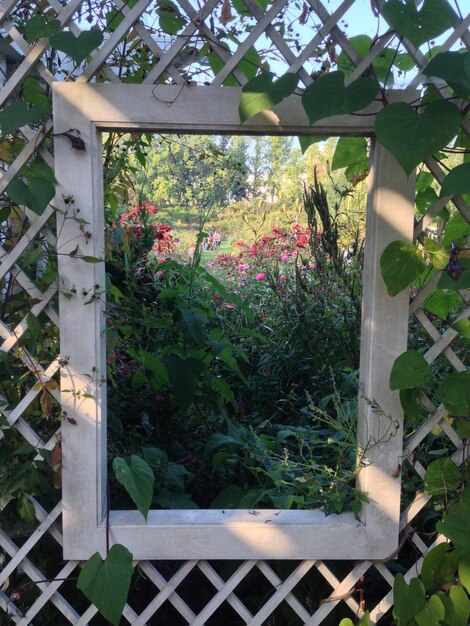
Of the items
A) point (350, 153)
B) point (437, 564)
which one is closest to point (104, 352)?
point (350, 153)

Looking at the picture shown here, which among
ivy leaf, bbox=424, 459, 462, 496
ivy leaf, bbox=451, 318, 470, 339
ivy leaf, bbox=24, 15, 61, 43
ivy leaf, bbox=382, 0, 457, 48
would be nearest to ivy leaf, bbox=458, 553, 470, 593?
ivy leaf, bbox=424, 459, 462, 496

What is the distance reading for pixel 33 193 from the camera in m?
1.32

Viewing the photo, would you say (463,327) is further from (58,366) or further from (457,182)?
(58,366)

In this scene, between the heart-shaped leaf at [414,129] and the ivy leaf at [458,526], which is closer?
the heart-shaped leaf at [414,129]

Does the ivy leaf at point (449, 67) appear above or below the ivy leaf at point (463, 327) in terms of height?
above

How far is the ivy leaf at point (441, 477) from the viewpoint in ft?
4.71

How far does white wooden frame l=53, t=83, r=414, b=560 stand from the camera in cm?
136

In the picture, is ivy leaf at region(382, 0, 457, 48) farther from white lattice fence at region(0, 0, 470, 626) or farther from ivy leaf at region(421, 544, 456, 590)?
ivy leaf at region(421, 544, 456, 590)

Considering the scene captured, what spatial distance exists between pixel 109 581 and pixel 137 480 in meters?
0.21

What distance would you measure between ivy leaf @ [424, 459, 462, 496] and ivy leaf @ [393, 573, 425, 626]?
0.68 ft

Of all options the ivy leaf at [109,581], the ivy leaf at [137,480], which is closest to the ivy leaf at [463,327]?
the ivy leaf at [137,480]

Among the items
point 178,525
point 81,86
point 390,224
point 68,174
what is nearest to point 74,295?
point 68,174

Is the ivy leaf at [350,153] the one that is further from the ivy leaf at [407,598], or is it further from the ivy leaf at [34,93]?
the ivy leaf at [407,598]

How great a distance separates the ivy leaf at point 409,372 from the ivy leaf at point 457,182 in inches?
14.5
